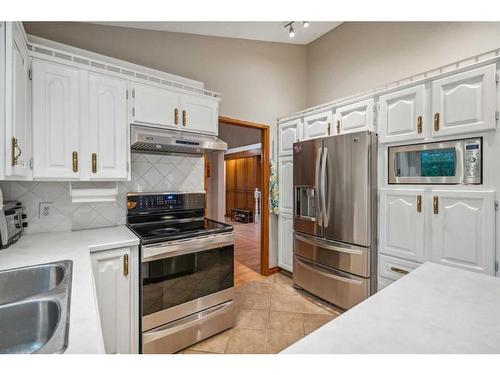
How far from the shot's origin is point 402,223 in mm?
2195

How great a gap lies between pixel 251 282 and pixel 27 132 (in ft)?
8.92

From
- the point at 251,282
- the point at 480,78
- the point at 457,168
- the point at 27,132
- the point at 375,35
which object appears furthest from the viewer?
the point at 251,282

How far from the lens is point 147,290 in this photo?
179 centimetres

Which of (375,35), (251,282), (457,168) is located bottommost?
(251,282)

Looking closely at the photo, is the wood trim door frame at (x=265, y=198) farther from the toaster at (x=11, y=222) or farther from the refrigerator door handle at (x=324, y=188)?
the toaster at (x=11, y=222)

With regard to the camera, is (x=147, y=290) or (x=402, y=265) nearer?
(x=147, y=290)

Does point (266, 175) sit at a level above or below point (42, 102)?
below

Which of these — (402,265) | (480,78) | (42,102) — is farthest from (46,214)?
(480,78)

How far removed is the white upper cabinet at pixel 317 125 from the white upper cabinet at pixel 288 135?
0.10m

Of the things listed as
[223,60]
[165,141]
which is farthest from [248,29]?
[165,141]

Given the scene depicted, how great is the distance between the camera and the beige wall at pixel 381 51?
2301mm

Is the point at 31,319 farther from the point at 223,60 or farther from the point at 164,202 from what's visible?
the point at 223,60

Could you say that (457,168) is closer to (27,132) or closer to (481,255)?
(481,255)

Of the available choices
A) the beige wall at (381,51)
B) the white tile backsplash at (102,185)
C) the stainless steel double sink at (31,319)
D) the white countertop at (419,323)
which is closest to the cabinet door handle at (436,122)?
the beige wall at (381,51)
